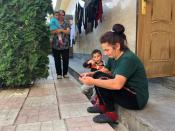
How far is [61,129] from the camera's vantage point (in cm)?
294

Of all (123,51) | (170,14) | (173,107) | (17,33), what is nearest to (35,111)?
(123,51)

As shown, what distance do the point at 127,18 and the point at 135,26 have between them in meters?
0.62

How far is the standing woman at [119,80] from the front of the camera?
2.88m

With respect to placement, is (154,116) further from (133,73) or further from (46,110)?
(46,110)

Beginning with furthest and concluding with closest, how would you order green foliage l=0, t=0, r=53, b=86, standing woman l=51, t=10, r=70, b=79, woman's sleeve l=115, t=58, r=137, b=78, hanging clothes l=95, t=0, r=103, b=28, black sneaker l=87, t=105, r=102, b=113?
hanging clothes l=95, t=0, r=103, b=28
standing woman l=51, t=10, r=70, b=79
green foliage l=0, t=0, r=53, b=86
black sneaker l=87, t=105, r=102, b=113
woman's sleeve l=115, t=58, r=137, b=78

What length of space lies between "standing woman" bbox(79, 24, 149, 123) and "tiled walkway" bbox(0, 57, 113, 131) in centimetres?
27

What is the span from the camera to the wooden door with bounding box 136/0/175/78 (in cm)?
466

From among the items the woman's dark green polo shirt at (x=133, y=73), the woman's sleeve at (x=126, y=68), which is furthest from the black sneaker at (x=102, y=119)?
the woman's sleeve at (x=126, y=68)

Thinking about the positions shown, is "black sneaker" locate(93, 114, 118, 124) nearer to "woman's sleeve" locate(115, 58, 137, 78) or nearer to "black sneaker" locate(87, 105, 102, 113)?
"black sneaker" locate(87, 105, 102, 113)

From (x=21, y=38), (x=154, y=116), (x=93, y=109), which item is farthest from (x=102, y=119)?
(x=21, y=38)

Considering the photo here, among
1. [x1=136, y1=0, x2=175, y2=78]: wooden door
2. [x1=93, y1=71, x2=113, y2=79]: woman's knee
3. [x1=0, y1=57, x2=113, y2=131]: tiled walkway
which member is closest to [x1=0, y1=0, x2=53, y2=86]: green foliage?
[x1=0, y1=57, x2=113, y2=131]: tiled walkway

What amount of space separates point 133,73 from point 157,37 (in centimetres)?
193

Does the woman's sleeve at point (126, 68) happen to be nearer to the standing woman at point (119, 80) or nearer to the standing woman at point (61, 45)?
the standing woman at point (119, 80)

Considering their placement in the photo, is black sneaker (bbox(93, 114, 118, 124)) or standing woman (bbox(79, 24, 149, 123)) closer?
standing woman (bbox(79, 24, 149, 123))
